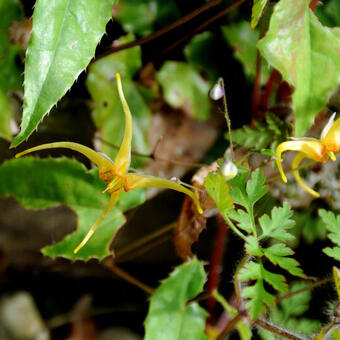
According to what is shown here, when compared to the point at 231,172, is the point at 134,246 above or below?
below

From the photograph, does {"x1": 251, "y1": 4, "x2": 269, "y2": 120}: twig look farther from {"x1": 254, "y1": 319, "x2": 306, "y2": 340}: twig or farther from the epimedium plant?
{"x1": 254, "y1": 319, "x2": 306, "y2": 340}: twig

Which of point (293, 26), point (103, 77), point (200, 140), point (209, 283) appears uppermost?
point (293, 26)

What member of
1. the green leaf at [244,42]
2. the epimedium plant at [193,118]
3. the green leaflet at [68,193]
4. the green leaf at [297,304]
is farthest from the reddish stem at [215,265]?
the green leaf at [244,42]

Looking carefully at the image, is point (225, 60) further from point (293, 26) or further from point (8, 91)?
point (8, 91)

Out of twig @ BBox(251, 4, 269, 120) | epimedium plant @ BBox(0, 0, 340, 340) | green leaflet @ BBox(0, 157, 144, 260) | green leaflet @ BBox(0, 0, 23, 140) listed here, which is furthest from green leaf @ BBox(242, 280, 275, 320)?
green leaflet @ BBox(0, 0, 23, 140)

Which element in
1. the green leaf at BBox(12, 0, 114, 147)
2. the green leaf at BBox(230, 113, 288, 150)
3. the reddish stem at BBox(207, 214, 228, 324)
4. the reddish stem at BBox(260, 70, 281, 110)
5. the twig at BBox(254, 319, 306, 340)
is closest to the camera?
the green leaf at BBox(12, 0, 114, 147)

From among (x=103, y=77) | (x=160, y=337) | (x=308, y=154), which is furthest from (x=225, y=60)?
(x=160, y=337)

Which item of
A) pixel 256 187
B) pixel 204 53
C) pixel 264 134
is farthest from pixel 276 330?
pixel 204 53
